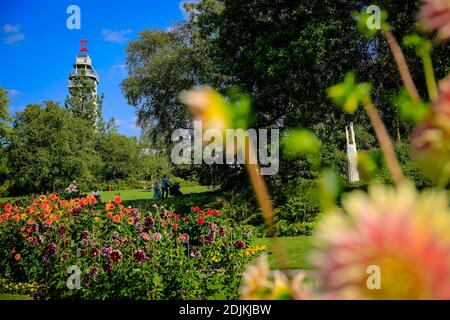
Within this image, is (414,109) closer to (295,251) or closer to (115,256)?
(115,256)

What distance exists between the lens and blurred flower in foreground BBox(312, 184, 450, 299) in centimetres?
33

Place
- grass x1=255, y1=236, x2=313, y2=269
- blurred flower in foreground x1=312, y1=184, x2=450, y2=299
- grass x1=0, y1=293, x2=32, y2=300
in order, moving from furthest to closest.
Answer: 1. grass x1=255, y1=236, x2=313, y2=269
2. grass x1=0, y1=293, x2=32, y2=300
3. blurred flower in foreground x1=312, y1=184, x2=450, y2=299

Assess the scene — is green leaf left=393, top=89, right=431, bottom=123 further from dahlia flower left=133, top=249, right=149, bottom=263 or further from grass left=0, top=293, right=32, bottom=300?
grass left=0, top=293, right=32, bottom=300

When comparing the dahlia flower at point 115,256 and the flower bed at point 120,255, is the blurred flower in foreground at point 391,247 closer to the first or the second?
the flower bed at point 120,255

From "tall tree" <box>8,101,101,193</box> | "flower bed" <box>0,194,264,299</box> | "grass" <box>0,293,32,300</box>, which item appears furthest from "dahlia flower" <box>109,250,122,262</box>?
"tall tree" <box>8,101,101,193</box>

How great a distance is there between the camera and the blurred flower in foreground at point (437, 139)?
41 centimetres

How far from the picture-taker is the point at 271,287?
452 mm

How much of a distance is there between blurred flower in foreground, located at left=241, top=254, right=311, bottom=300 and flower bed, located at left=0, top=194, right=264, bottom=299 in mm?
3878

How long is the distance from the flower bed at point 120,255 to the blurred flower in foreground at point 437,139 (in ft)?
13.1

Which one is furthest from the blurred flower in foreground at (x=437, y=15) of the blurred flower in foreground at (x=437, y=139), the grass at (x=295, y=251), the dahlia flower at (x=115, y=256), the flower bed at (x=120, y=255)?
the grass at (x=295, y=251)

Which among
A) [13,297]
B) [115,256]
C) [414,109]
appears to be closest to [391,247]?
[414,109]

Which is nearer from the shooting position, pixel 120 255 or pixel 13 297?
pixel 120 255

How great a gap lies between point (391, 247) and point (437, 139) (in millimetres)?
139

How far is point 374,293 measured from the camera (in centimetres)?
37
